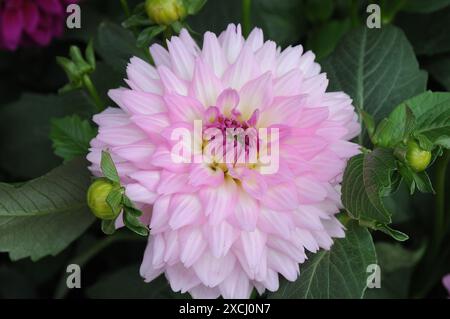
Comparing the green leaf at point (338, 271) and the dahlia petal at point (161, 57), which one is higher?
the dahlia petal at point (161, 57)

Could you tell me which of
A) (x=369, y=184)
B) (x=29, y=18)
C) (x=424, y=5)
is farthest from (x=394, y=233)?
(x=29, y=18)

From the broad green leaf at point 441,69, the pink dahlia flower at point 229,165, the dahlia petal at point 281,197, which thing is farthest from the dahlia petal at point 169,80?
the broad green leaf at point 441,69

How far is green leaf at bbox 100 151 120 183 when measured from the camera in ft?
1.66

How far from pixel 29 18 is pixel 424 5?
0.46m

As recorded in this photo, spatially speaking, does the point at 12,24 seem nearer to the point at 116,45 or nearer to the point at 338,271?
the point at 116,45

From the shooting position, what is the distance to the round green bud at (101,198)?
0.51 meters

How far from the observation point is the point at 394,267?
78 cm

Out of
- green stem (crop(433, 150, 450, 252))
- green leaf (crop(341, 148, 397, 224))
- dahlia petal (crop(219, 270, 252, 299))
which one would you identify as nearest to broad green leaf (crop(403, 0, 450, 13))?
green stem (crop(433, 150, 450, 252))

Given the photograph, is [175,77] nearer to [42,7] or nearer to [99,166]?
[99,166]

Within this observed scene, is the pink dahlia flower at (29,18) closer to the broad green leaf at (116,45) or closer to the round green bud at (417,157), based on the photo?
the broad green leaf at (116,45)

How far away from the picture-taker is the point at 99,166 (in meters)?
0.55

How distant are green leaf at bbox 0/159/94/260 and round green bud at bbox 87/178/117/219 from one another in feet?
0.35

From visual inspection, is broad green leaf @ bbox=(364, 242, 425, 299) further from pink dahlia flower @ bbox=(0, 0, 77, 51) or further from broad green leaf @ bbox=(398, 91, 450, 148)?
pink dahlia flower @ bbox=(0, 0, 77, 51)

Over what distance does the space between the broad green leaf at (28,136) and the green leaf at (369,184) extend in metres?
0.46
